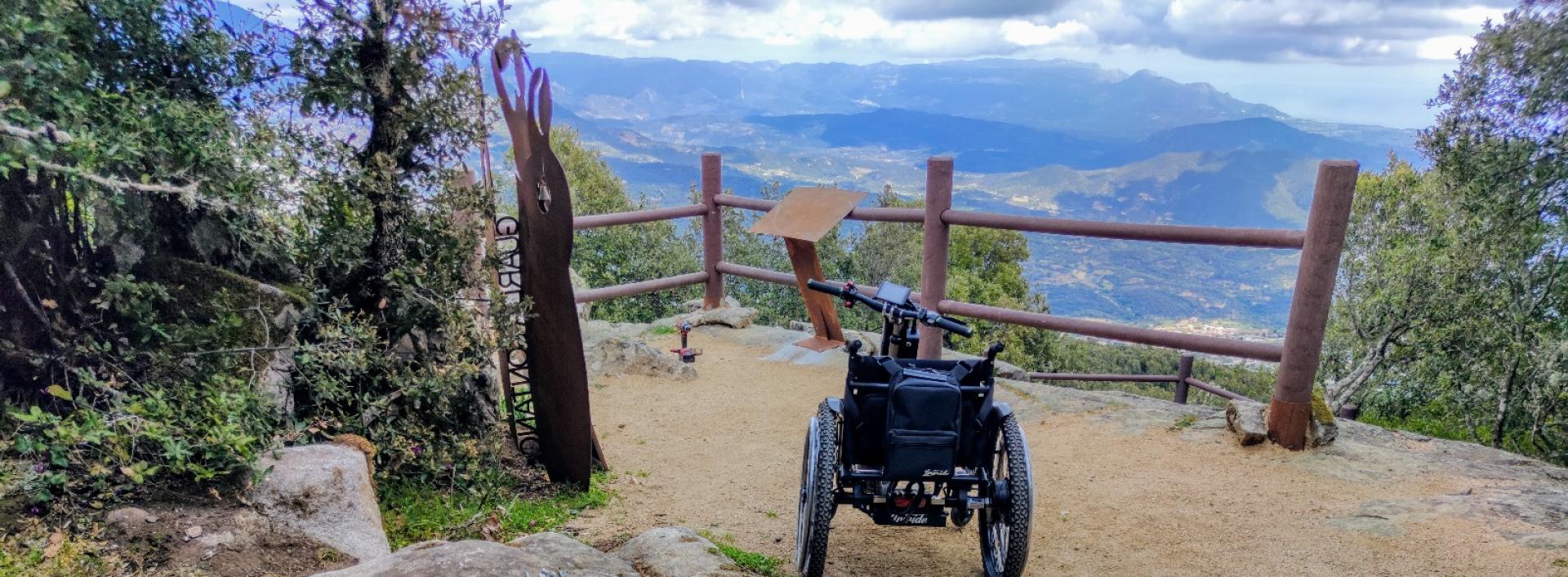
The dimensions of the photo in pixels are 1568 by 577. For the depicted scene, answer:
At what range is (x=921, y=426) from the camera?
241cm

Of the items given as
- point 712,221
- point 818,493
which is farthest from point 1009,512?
point 712,221

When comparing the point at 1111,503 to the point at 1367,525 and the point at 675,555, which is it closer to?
the point at 1367,525

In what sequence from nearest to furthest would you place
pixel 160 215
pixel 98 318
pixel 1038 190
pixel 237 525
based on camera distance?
pixel 237 525 < pixel 98 318 < pixel 160 215 < pixel 1038 190

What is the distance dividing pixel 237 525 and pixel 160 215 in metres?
1.12

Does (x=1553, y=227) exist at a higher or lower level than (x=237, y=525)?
higher

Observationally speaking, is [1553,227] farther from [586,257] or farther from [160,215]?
[586,257]

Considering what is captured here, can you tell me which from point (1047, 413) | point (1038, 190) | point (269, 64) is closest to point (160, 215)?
point (269, 64)

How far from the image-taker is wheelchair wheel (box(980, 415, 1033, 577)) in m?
2.44

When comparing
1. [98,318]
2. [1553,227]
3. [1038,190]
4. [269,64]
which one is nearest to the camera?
[98,318]

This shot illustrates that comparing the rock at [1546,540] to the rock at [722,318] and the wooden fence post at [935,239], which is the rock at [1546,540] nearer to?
the wooden fence post at [935,239]

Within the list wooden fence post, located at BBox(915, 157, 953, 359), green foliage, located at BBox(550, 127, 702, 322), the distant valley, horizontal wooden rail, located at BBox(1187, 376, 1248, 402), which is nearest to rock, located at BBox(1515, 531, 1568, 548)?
horizontal wooden rail, located at BBox(1187, 376, 1248, 402)

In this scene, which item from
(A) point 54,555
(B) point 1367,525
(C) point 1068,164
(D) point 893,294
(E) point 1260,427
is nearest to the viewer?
(A) point 54,555

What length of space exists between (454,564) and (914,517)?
1338 mm

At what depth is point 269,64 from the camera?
9.29 feet
